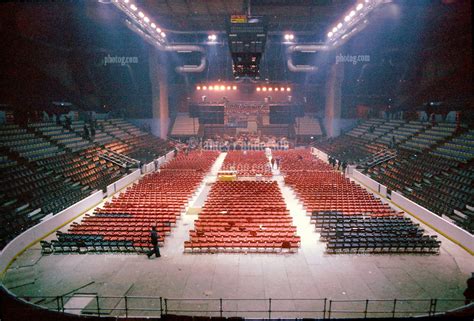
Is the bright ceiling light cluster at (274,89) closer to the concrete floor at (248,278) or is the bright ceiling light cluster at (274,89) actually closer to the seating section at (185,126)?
the seating section at (185,126)

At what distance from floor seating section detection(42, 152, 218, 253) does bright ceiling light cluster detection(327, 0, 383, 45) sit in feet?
62.4

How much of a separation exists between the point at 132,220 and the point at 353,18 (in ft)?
80.7

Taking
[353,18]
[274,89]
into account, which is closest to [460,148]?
[353,18]

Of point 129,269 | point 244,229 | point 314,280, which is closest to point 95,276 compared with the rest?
point 129,269

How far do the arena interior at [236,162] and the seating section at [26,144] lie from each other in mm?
218

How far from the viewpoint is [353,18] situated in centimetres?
2481

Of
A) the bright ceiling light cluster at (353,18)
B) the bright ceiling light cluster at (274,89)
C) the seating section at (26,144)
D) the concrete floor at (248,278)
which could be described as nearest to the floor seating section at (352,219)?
the concrete floor at (248,278)

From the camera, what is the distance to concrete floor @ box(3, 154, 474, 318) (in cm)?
764

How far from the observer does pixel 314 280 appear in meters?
8.77

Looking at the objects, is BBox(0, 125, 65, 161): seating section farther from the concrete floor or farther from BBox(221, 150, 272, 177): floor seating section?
BBox(221, 150, 272, 177): floor seating section

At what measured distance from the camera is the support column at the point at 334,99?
124 feet

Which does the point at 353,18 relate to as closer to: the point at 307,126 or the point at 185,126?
the point at 307,126

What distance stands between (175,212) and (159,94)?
91.3 ft

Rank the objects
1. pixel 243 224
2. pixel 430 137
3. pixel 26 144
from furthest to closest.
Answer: pixel 430 137, pixel 26 144, pixel 243 224
